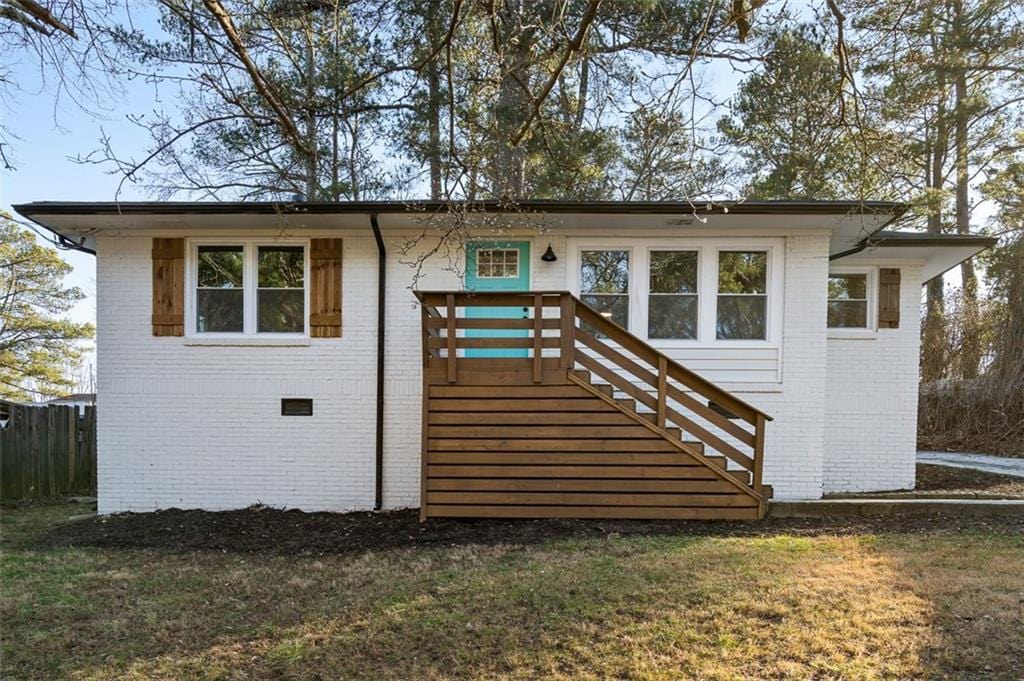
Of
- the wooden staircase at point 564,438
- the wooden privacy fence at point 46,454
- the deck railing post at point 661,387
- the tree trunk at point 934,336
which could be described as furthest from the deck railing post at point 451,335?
the tree trunk at point 934,336

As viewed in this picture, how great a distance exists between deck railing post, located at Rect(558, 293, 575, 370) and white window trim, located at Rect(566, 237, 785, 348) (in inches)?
47.7

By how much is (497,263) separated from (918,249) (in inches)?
223

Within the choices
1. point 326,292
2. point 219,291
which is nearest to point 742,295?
point 326,292

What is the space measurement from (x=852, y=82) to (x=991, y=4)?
1004cm

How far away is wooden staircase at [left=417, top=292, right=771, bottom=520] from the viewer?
5848 mm

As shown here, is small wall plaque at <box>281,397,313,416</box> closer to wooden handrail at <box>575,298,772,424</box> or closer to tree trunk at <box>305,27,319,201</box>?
tree trunk at <box>305,27,319,201</box>

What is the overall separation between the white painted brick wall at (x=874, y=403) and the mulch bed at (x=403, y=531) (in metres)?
2.33

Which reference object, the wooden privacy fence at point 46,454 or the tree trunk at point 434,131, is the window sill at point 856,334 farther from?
the wooden privacy fence at point 46,454

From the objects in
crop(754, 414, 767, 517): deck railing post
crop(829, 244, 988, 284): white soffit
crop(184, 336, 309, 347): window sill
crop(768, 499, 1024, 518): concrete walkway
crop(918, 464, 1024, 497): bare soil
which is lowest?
crop(918, 464, 1024, 497): bare soil

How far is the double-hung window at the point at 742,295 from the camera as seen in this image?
7.08 m

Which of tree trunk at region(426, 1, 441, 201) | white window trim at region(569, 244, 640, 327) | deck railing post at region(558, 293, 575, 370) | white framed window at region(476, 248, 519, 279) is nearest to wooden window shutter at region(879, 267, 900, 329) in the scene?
white window trim at region(569, 244, 640, 327)

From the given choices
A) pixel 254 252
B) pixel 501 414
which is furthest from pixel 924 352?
pixel 254 252

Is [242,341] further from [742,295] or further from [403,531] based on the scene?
[742,295]

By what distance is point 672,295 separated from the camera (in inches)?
281
